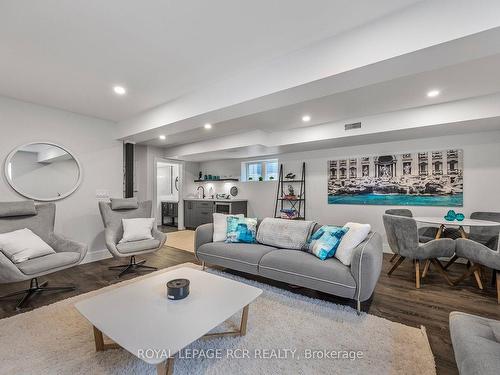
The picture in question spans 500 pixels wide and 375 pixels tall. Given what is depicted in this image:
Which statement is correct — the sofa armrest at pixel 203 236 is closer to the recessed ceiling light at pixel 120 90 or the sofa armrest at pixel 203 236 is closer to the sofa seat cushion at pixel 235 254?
the sofa seat cushion at pixel 235 254

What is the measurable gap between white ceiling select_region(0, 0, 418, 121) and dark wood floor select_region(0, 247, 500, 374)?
7.98 feet

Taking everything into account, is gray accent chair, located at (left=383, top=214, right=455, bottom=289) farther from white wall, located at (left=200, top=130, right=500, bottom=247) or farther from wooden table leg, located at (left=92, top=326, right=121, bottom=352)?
wooden table leg, located at (left=92, top=326, right=121, bottom=352)

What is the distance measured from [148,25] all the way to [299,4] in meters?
1.14

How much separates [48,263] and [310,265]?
2703 mm

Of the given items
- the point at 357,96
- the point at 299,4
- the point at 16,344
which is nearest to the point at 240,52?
the point at 299,4

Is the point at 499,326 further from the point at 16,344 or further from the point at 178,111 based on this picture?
the point at 178,111

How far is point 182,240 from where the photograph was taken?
5.43m

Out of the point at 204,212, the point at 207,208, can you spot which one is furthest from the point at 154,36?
the point at 204,212

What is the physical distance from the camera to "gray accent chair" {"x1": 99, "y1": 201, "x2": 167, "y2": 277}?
123 inches

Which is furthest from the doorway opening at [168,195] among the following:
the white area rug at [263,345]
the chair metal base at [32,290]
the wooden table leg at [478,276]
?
the wooden table leg at [478,276]

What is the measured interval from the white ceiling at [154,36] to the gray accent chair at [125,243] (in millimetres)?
1823

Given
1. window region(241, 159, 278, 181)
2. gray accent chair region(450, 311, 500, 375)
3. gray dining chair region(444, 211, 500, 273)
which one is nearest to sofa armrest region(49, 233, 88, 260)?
gray accent chair region(450, 311, 500, 375)

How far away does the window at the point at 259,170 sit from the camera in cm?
623

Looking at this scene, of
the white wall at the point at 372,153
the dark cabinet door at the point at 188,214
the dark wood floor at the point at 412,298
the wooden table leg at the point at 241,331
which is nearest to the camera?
the wooden table leg at the point at 241,331
